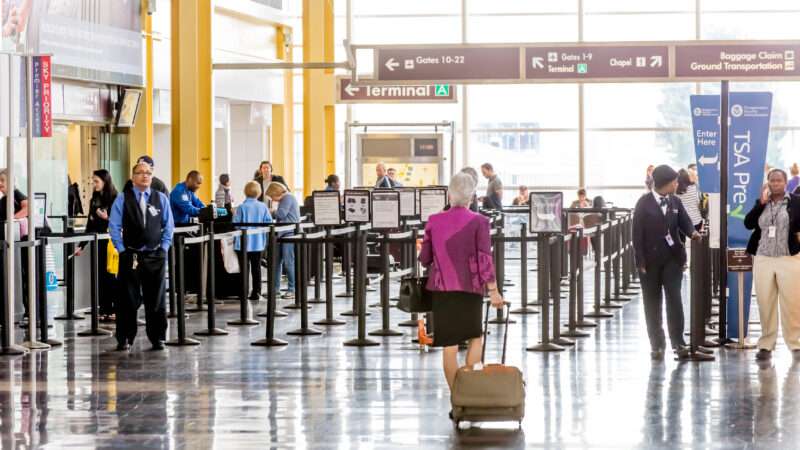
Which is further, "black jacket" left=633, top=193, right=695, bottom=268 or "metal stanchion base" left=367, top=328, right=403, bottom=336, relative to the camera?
"metal stanchion base" left=367, top=328, right=403, bottom=336

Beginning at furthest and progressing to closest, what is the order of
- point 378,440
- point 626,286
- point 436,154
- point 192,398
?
point 436,154 < point 626,286 < point 192,398 < point 378,440

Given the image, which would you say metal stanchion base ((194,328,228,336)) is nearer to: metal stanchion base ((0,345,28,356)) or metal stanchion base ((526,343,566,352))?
metal stanchion base ((0,345,28,356))

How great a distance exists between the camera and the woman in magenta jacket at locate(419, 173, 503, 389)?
9.39 m

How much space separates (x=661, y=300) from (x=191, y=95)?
12.9 metres

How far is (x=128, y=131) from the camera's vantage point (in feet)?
77.7

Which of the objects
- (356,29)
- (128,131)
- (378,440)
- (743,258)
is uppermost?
(356,29)

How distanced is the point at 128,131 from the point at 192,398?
1377cm

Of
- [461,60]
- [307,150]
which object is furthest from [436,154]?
[461,60]

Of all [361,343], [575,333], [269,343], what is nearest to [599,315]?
[575,333]

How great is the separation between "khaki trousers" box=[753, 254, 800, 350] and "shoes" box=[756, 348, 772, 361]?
0.03 metres

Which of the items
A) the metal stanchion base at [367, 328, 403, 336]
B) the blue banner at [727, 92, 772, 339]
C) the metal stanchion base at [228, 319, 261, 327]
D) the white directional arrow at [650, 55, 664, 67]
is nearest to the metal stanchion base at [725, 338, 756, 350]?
the blue banner at [727, 92, 772, 339]

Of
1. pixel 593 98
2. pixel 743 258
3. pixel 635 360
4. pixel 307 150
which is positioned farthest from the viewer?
pixel 593 98

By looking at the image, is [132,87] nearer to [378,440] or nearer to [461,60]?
[461,60]

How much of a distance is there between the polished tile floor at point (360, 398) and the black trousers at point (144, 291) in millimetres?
263
